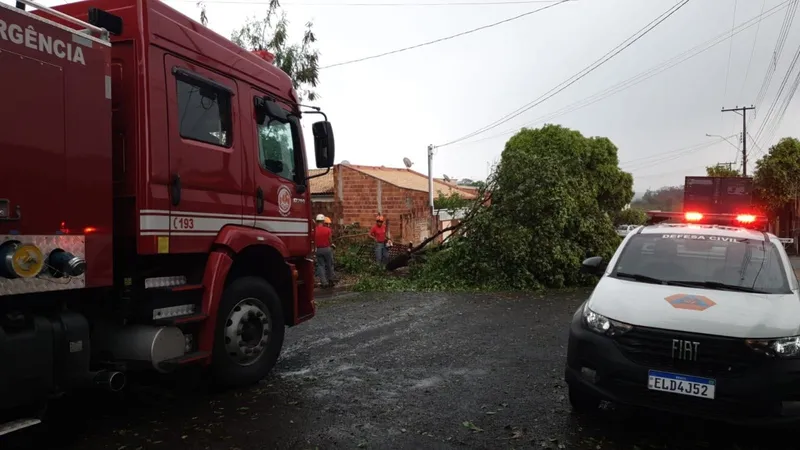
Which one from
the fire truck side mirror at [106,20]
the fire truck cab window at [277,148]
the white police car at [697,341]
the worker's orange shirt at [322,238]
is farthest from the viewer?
the worker's orange shirt at [322,238]

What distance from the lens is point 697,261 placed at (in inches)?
205

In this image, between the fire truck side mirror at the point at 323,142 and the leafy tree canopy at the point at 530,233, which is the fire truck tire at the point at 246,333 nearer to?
the fire truck side mirror at the point at 323,142

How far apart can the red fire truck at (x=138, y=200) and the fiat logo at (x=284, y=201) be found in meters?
0.02

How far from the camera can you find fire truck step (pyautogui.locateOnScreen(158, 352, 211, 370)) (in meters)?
4.22

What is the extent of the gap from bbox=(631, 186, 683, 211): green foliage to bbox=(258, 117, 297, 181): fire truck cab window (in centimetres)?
2080

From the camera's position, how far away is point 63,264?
3.48 metres

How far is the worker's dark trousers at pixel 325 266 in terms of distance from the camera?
43.8 feet

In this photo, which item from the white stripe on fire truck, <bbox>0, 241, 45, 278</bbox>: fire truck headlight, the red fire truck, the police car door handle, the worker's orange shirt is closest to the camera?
<bbox>0, 241, 45, 278</bbox>: fire truck headlight

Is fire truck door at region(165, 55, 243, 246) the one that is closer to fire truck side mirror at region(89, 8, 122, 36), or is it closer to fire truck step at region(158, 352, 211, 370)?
fire truck side mirror at region(89, 8, 122, 36)

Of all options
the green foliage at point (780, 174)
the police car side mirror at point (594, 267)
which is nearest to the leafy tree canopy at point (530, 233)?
the police car side mirror at point (594, 267)

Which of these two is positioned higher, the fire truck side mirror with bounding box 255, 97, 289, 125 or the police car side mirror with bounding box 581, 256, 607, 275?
the fire truck side mirror with bounding box 255, 97, 289, 125

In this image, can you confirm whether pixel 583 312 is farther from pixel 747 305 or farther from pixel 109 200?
pixel 109 200

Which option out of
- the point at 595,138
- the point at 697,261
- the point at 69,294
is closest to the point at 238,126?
the point at 69,294

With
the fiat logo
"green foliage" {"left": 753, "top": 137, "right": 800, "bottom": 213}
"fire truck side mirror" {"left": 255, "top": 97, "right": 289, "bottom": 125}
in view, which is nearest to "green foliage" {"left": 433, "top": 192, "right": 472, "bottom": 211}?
the fiat logo
